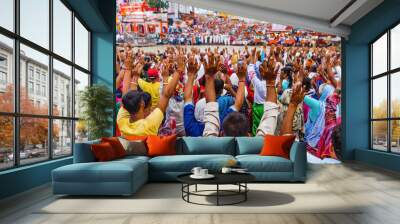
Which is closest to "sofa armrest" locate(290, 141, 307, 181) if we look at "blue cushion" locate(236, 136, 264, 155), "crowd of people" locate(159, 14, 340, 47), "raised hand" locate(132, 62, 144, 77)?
"blue cushion" locate(236, 136, 264, 155)

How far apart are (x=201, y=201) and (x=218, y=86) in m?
4.48

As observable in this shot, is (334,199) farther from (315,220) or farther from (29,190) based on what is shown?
(29,190)

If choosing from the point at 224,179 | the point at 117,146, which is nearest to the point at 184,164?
the point at 117,146

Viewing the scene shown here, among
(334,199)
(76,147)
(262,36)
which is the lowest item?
(334,199)

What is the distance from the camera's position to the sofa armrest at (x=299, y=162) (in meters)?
5.89

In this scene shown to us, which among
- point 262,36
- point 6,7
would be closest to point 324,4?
point 262,36

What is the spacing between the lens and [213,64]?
8.73m

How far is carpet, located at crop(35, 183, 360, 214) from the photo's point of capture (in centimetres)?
405

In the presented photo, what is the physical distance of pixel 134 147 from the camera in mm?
6547

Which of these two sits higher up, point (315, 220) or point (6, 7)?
point (6, 7)

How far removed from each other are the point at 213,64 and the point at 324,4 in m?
2.75

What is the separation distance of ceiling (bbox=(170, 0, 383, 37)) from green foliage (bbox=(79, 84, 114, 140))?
9.39ft

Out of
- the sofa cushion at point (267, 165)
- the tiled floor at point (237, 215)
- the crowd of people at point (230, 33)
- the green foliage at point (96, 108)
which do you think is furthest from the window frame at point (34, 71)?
the sofa cushion at point (267, 165)

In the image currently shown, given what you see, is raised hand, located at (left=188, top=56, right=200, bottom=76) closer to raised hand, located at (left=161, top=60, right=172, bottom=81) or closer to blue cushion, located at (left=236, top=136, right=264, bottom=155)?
raised hand, located at (left=161, top=60, right=172, bottom=81)
